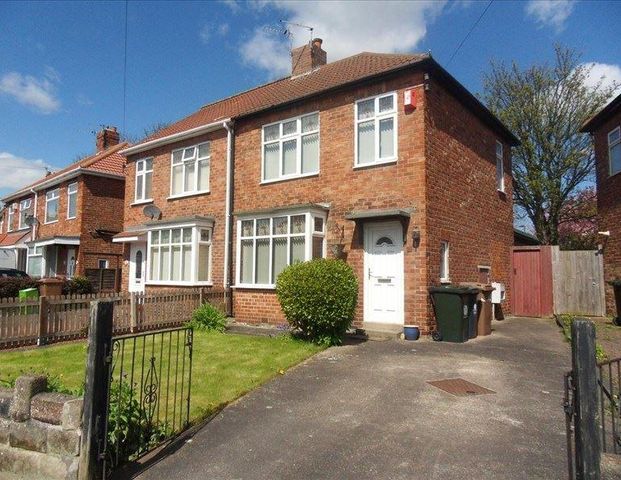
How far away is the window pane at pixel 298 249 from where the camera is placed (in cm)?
1165

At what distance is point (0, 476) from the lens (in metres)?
4.27

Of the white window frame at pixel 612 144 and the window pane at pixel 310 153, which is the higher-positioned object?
the white window frame at pixel 612 144

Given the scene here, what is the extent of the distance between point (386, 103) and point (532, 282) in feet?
26.0

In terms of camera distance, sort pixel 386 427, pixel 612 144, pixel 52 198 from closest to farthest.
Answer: pixel 386 427 < pixel 612 144 < pixel 52 198

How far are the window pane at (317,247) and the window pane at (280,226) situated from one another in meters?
0.87

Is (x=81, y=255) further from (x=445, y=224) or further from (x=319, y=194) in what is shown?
(x=445, y=224)

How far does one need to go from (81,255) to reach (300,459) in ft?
64.7

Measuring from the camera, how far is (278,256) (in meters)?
12.3

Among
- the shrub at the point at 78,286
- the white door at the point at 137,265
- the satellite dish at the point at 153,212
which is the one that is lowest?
the shrub at the point at 78,286

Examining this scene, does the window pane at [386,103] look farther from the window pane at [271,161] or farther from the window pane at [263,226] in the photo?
the window pane at [263,226]

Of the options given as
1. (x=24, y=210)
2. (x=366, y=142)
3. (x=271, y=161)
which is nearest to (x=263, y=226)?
(x=271, y=161)

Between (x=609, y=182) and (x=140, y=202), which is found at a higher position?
(x=609, y=182)

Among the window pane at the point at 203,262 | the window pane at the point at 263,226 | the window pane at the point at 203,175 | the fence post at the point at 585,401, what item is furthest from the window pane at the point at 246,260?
the fence post at the point at 585,401

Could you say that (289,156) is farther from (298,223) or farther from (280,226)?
(298,223)
